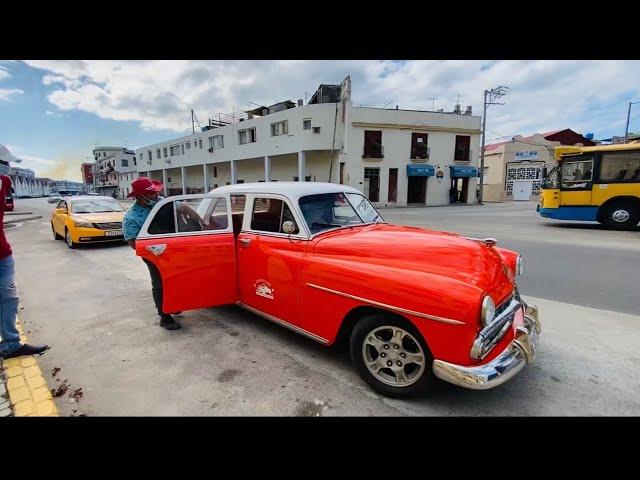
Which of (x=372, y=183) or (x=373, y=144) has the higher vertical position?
(x=373, y=144)

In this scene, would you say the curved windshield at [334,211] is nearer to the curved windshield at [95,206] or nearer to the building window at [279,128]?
the curved windshield at [95,206]

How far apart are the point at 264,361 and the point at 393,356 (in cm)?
135

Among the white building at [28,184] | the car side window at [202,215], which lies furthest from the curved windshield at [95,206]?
the white building at [28,184]

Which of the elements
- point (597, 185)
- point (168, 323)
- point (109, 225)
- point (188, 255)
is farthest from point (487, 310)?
point (597, 185)

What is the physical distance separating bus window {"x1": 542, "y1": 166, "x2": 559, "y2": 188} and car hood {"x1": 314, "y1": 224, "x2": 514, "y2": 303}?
485 inches

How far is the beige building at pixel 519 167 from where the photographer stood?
37688 mm

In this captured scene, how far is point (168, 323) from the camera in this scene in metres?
4.14

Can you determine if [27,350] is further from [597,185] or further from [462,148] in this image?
[462,148]

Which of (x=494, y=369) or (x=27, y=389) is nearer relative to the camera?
(x=494, y=369)

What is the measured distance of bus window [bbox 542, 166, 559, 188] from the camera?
41.6ft
